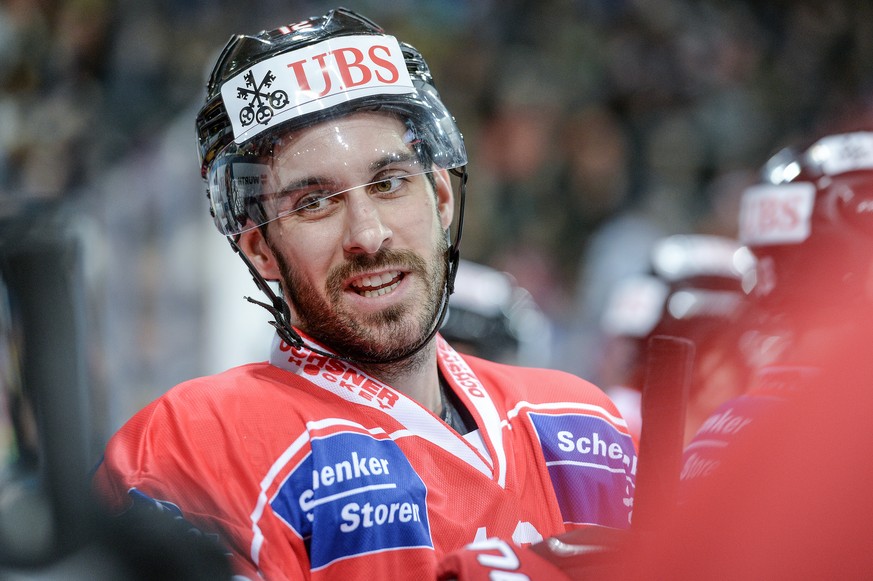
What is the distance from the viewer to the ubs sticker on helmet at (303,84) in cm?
188

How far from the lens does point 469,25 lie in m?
6.97

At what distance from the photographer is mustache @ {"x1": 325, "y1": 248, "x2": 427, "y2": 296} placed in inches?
74.2

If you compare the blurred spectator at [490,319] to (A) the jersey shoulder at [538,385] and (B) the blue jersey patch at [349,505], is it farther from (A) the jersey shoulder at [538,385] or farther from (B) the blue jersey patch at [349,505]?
(B) the blue jersey patch at [349,505]

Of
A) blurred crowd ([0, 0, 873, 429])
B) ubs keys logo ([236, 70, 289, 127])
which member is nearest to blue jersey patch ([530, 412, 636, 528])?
ubs keys logo ([236, 70, 289, 127])

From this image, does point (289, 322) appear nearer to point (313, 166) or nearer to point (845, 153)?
point (313, 166)

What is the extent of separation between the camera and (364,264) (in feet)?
6.18

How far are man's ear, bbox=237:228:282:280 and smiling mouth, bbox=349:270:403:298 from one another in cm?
19

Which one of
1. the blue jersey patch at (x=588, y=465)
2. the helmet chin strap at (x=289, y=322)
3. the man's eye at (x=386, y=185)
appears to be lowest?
the blue jersey patch at (x=588, y=465)

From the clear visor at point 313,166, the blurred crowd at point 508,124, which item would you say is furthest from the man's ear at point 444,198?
the blurred crowd at point 508,124

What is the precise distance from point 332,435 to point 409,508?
0.58ft

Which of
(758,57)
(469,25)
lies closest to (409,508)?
(469,25)

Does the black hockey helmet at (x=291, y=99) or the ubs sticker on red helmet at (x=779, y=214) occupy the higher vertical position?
the black hockey helmet at (x=291, y=99)

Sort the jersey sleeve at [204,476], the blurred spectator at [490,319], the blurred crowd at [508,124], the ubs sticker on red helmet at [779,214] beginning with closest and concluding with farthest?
the jersey sleeve at [204,476], the ubs sticker on red helmet at [779,214], the blurred spectator at [490,319], the blurred crowd at [508,124]

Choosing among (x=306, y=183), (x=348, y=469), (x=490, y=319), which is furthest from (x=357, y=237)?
(x=490, y=319)
